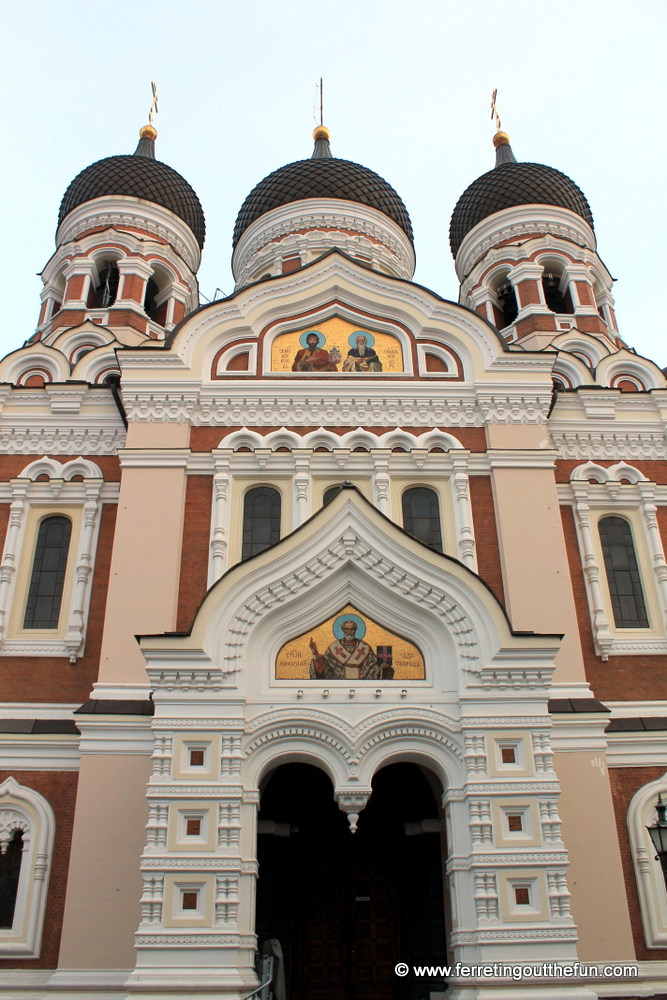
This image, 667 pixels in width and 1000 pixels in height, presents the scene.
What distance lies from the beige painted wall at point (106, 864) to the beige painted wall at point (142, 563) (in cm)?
107

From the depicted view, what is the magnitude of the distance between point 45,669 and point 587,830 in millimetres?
6735

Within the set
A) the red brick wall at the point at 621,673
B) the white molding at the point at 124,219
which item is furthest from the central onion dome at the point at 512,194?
the red brick wall at the point at 621,673

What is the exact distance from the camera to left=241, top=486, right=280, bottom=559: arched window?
11727mm

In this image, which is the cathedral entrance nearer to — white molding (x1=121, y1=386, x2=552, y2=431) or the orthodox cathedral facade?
the orthodox cathedral facade

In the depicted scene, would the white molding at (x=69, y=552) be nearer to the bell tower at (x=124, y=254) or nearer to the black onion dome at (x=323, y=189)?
the bell tower at (x=124, y=254)

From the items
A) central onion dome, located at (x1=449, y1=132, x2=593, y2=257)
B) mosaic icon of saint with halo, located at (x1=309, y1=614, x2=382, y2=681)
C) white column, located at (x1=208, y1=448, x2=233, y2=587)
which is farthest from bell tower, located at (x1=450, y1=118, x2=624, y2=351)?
mosaic icon of saint with halo, located at (x1=309, y1=614, x2=382, y2=681)

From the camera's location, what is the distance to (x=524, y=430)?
12.4 m

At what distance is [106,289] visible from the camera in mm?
17922

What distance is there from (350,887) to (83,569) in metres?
5.23

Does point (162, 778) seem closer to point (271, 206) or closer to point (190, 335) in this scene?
point (190, 335)

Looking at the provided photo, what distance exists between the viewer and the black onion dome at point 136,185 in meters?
19.1

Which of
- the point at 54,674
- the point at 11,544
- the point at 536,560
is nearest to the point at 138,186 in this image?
the point at 11,544

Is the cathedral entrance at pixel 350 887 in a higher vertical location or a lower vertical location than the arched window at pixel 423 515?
lower

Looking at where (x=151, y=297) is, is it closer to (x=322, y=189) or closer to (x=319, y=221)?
(x=319, y=221)
